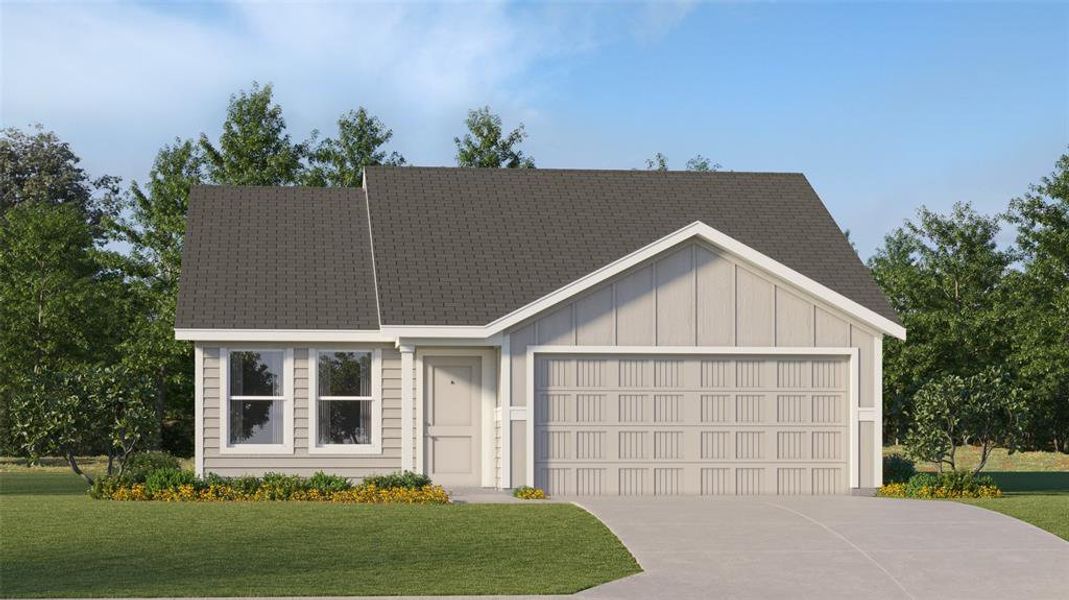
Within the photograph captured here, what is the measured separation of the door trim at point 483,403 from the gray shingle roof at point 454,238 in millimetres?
1017

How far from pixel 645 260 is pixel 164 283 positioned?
23.7 meters

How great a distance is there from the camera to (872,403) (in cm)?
2516

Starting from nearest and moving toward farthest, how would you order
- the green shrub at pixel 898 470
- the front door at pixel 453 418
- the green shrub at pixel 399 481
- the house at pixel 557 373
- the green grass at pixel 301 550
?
the green grass at pixel 301 550
the green shrub at pixel 399 481
the house at pixel 557 373
the front door at pixel 453 418
the green shrub at pixel 898 470

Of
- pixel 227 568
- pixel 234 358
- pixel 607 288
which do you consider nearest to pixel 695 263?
pixel 607 288

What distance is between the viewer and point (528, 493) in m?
23.7

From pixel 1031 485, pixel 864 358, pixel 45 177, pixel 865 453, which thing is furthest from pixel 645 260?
pixel 45 177

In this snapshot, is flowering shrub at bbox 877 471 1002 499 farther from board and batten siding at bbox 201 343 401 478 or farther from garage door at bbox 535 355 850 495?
board and batten siding at bbox 201 343 401 478

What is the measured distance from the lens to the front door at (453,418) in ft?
83.7

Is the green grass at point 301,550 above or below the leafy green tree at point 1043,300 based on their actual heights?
below

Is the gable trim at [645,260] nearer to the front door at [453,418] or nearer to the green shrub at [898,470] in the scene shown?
the front door at [453,418]

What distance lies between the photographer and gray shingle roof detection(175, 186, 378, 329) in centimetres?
2516

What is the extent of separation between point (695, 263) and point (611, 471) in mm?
3850

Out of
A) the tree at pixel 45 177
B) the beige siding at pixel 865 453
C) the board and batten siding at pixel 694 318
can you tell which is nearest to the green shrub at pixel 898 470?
the beige siding at pixel 865 453

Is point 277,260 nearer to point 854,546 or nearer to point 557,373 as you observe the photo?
point 557,373
